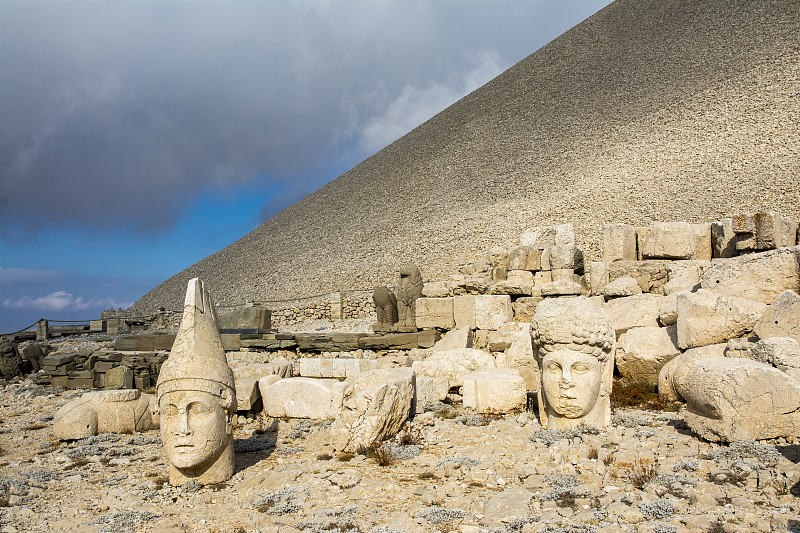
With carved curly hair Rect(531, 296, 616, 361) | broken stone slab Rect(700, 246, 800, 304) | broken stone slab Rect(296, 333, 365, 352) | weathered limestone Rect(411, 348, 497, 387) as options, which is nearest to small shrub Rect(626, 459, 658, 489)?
carved curly hair Rect(531, 296, 616, 361)

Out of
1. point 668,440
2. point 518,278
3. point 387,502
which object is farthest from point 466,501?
point 518,278

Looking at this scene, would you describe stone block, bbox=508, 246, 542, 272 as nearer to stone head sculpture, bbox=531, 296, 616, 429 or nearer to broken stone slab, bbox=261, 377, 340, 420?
broken stone slab, bbox=261, 377, 340, 420

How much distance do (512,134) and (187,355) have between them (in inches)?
1779

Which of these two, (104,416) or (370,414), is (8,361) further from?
(370,414)

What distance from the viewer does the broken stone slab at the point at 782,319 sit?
623 cm

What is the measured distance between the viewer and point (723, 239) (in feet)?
36.6

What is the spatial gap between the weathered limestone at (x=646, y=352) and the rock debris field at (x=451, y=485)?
1063mm

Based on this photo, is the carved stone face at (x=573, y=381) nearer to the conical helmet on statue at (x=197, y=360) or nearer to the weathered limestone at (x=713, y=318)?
the weathered limestone at (x=713, y=318)

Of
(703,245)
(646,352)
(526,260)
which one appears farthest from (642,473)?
(703,245)

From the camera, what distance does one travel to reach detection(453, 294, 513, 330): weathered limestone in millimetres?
10273

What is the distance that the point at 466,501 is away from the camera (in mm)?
4453

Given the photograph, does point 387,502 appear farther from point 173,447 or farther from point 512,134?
point 512,134

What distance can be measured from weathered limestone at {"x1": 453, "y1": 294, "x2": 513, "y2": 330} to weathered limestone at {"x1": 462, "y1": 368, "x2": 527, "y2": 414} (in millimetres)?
3261

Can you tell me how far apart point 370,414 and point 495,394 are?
167cm
